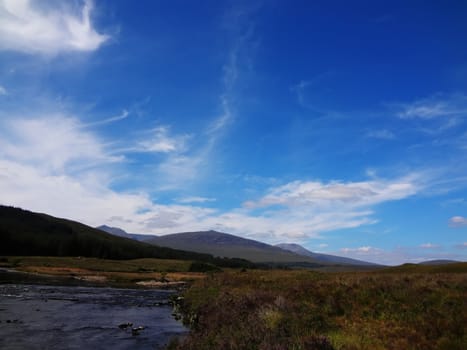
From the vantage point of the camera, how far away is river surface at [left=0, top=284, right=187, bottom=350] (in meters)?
21.0

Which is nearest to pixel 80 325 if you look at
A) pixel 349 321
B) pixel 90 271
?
pixel 349 321

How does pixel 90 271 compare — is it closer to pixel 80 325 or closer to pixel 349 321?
pixel 80 325

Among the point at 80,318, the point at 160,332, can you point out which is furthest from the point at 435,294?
the point at 80,318

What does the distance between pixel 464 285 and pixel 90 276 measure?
78.1 m

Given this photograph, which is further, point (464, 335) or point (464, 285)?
point (464, 285)

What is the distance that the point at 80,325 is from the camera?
26922 millimetres

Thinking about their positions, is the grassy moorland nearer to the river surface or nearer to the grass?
the river surface

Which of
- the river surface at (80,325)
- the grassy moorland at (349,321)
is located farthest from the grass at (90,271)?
the grassy moorland at (349,321)

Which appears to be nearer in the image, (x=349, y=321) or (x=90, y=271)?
(x=349, y=321)

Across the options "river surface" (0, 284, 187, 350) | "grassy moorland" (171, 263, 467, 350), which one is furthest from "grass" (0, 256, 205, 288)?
"grassy moorland" (171, 263, 467, 350)

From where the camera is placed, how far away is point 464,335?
12.4m

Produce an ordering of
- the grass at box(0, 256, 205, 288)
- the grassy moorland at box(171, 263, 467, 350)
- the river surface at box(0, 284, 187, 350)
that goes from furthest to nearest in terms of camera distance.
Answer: the grass at box(0, 256, 205, 288), the river surface at box(0, 284, 187, 350), the grassy moorland at box(171, 263, 467, 350)

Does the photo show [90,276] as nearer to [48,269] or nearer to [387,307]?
[48,269]

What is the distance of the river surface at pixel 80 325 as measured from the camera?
2103 centimetres
